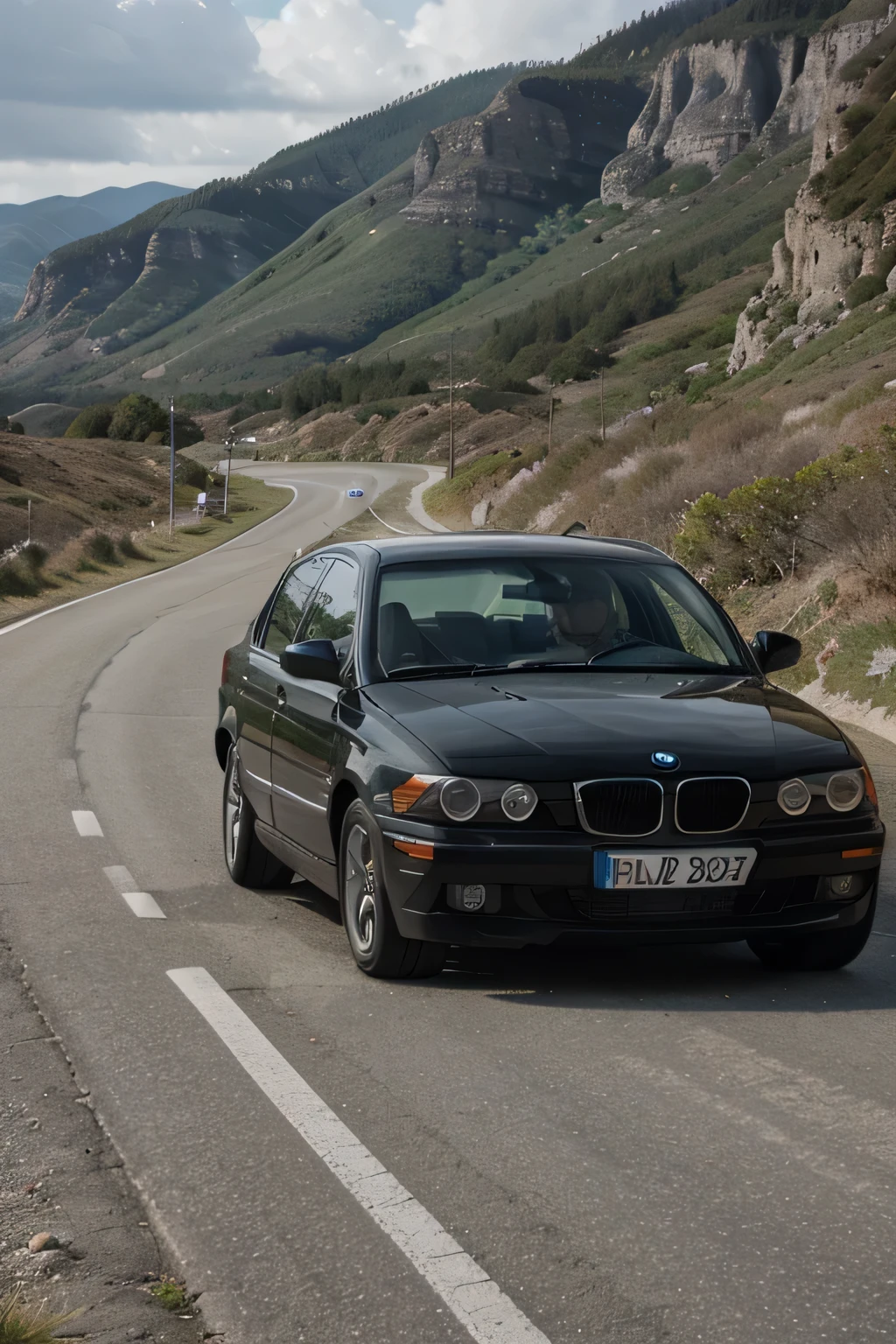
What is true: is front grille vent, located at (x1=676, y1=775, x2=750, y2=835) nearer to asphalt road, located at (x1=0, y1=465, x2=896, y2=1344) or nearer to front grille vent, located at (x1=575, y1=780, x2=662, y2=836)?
front grille vent, located at (x1=575, y1=780, x2=662, y2=836)

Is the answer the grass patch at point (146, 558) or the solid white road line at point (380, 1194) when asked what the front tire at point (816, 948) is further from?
the grass patch at point (146, 558)

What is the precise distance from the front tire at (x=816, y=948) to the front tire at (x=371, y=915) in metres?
1.21

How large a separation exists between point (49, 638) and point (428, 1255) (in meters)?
23.2

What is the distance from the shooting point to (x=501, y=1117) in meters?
4.36

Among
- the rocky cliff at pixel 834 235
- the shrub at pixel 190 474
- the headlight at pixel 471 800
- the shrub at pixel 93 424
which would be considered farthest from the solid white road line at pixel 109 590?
the shrub at pixel 93 424

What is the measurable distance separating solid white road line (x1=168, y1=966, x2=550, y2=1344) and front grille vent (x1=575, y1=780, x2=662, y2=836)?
1.30m

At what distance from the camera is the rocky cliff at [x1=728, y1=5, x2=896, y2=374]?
254 feet

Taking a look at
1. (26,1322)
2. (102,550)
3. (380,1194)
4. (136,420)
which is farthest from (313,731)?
(136,420)

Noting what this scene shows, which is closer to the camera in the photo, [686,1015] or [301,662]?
[686,1015]

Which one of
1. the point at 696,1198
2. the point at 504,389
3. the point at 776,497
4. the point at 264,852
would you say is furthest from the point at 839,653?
the point at 504,389

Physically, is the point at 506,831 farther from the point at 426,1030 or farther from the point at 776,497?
the point at 776,497

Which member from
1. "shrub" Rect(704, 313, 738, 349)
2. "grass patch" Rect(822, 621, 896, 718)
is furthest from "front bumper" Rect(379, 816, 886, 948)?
"shrub" Rect(704, 313, 738, 349)

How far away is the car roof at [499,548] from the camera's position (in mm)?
6887

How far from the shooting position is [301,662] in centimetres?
642
